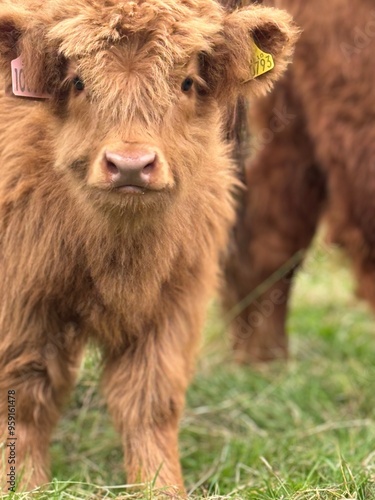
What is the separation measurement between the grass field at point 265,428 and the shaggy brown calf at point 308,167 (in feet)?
1.16

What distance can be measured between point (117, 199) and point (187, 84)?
1.73 feet

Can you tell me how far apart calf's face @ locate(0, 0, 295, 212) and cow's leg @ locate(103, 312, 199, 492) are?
68cm

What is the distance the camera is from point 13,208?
4.06 metres

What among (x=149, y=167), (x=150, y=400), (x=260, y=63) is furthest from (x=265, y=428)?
(x=149, y=167)

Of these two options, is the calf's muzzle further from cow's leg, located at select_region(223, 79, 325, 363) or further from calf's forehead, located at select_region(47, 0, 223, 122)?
cow's leg, located at select_region(223, 79, 325, 363)

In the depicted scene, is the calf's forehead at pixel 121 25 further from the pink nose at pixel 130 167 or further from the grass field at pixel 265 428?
the grass field at pixel 265 428

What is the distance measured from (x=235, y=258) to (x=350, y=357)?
3.21ft

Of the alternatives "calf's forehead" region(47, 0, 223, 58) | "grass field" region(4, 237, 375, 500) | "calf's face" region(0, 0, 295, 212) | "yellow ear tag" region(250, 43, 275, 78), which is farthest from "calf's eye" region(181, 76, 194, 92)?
"grass field" region(4, 237, 375, 500)

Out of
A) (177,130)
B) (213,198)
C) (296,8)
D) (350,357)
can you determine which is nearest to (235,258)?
(350,357)

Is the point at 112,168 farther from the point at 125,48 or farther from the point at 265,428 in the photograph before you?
the point at 265,428

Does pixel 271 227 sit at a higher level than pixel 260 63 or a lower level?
lower

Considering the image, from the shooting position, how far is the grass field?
4.22m

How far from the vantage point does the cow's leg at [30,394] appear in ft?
13.5

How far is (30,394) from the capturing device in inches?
165
